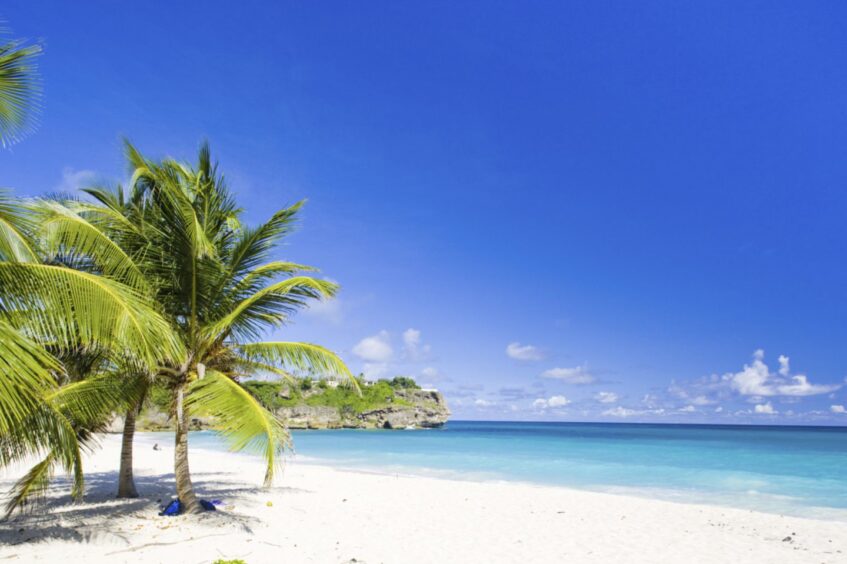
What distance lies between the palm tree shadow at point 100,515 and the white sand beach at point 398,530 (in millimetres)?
27

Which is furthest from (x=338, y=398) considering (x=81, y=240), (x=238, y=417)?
(x=81, y=240)

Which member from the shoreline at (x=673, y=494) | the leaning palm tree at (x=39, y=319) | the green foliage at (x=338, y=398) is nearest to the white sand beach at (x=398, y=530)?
the shoreline at (x=673, y=494)

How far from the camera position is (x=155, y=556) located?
5.93 m

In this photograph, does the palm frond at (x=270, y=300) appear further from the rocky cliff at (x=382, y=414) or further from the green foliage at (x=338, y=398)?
the green foliage at (x=338, y=398)

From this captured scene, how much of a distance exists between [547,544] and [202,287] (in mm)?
6788

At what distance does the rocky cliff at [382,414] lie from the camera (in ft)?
224

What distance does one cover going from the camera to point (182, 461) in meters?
7.51

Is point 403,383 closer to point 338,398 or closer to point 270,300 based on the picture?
point 338,398

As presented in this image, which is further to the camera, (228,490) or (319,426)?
(319,426)

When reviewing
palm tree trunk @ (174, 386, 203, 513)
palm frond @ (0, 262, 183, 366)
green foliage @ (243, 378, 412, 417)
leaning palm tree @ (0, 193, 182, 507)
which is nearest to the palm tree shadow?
palm tree trunk @ (174, 386, 203, 513)

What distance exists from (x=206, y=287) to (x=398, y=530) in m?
5.16

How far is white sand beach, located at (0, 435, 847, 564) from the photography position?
21.2 ft

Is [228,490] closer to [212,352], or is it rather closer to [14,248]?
[212,352]

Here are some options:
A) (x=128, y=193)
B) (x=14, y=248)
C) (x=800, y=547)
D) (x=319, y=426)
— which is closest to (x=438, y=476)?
(x=800, y=547)
